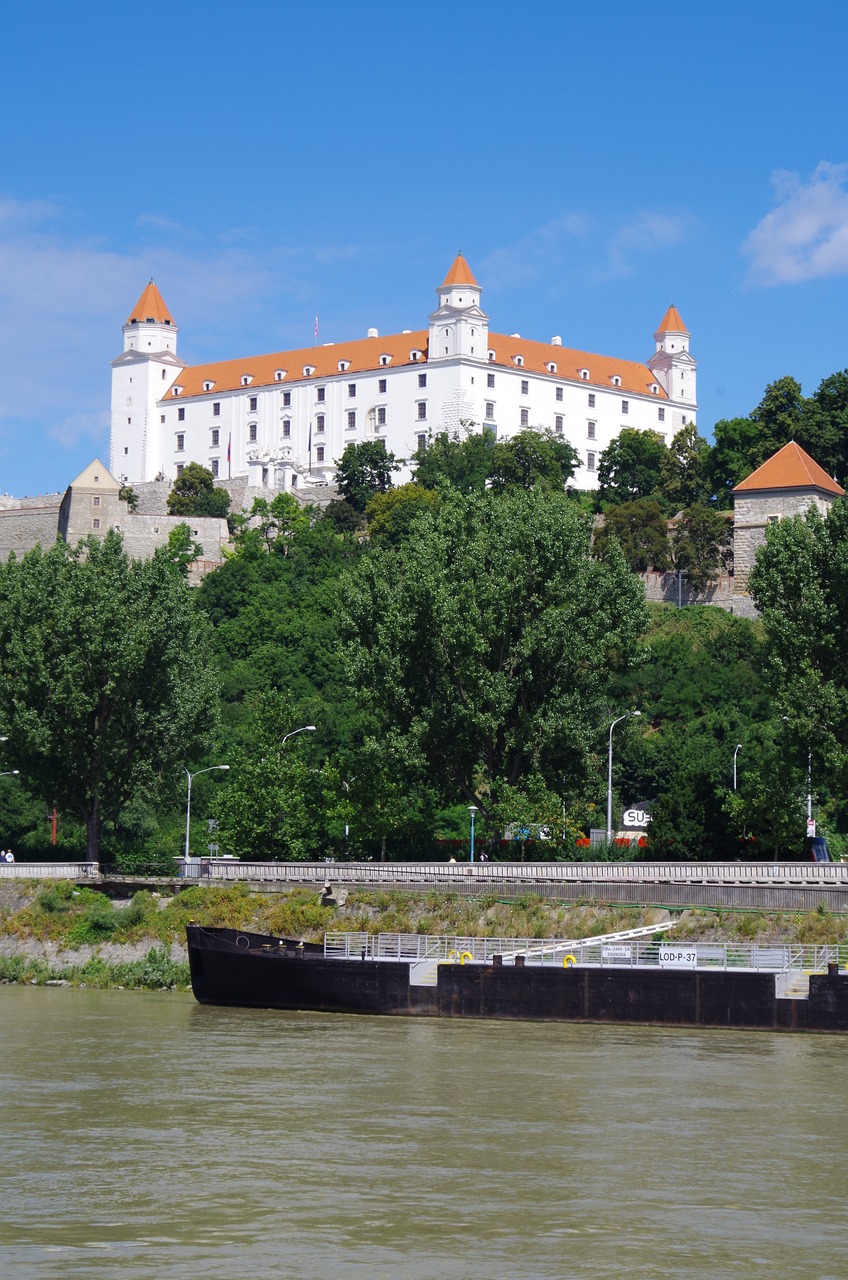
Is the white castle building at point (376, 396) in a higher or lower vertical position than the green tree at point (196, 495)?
higher

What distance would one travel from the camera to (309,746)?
67.6m

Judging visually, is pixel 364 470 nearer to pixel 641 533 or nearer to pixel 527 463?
pixel 527 463

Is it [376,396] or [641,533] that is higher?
[376,396]

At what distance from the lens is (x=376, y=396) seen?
508ft

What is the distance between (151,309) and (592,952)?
139740 millimetres

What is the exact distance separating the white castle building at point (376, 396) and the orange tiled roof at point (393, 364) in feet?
0.54

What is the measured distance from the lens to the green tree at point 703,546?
11119 centimetres

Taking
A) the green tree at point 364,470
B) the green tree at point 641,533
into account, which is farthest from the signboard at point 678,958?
the green tree at point 364,470

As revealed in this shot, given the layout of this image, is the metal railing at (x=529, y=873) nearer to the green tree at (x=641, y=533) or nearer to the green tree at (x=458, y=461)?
the green tree at (x=641, y=533)

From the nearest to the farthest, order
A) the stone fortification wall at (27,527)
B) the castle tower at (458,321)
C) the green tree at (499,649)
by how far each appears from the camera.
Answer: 1. the green tree at (499,649)
2. the stone fortification wall at (27,527)
3. the castle tower at (458,321)

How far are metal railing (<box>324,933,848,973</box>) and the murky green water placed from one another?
2705 mm

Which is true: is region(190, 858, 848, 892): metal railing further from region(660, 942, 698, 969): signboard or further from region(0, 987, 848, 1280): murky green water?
region(0, 987, 848, 1280): murky green water

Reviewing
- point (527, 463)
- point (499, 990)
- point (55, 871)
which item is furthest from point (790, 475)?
point (499, 990)

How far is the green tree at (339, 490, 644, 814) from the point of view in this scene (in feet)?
173
